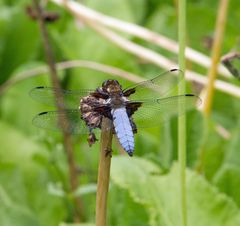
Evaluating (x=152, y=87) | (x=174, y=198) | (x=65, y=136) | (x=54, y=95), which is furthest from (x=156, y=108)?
(x=65, y=136)

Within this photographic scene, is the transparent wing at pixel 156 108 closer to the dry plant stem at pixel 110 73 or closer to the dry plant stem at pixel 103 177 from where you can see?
the dry plant stem at pixel 103 177

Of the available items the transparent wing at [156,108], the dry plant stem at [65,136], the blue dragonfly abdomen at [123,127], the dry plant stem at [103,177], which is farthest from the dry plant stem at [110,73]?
the dry plant stem at [103,177]

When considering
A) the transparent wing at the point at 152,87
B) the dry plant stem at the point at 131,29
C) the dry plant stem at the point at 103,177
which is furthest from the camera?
the dry plant stem at the point at 131,29

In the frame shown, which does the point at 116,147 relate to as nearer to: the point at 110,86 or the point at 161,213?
the point at 161,213

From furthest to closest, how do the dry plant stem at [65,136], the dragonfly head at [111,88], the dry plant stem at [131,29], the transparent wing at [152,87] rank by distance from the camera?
the dry plant stem at [131,29] → the dry plant stem at [65,136] → the transparent wing at [152,87] → the dragonfly head at [111,88]

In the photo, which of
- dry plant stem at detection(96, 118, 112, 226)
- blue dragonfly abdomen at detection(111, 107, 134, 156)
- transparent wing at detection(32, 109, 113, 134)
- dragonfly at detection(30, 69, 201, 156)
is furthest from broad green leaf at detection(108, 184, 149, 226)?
dry plant stem at detection(96, 118, 112, 226)

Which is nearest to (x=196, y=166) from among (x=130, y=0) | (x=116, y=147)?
(x=116, y=147)

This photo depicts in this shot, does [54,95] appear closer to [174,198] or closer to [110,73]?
[174,198]

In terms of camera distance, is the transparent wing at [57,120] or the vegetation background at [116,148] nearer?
the transparent wing at [57,120]
